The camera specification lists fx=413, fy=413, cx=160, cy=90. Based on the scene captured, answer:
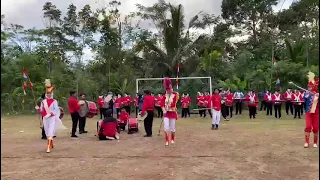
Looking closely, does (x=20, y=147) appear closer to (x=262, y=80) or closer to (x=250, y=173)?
(x=250, y=173)

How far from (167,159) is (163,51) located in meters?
20.4

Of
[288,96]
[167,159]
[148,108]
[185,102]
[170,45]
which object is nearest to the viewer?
[167,159]

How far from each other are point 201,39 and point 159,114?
8319 millimetres

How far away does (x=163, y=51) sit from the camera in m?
28.9

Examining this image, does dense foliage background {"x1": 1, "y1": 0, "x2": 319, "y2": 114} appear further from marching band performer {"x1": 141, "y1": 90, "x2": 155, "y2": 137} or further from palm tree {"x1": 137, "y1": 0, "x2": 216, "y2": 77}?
marching band performer {"x1": 141, "y1": 90, "x2": 155, "y2": 137}

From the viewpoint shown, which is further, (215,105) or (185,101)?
(185,101)

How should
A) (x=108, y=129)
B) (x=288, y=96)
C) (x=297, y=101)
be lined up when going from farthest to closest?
(x=288, y=96) → (x=297, y=101) → (x=108, y=129)

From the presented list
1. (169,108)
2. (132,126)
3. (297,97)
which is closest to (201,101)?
(297,97)

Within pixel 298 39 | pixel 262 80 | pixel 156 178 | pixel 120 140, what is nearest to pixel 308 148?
pixel 156 178

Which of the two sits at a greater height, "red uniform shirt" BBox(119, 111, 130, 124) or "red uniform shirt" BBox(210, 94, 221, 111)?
"red uniform shirt" BBox(210, 94, 221, 111)

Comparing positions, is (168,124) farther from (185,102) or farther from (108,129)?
(185,102)

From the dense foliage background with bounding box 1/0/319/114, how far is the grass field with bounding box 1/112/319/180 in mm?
13475

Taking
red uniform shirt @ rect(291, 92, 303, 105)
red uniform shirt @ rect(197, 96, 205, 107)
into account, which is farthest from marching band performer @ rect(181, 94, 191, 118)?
red uniform shirt @ rect(291, 92, 303, 105)

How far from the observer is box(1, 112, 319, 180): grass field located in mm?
7500
